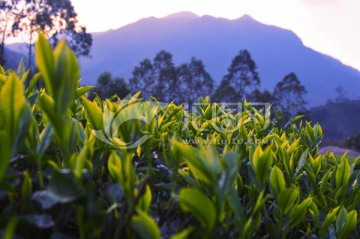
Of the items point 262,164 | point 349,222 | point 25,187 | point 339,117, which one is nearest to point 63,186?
point 25,187

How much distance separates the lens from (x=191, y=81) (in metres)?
61.3

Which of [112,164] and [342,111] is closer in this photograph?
[112,164]

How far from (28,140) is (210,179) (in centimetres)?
53

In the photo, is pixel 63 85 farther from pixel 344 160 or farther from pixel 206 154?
pixel 344 160

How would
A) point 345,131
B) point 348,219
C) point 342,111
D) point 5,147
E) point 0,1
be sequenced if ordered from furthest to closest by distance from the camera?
point 342,111 < point 345,131 < point 0,1 < point 348,219 < point 5,147

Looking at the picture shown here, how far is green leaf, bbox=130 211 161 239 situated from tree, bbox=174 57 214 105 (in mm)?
58751

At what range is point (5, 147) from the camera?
2.69 ft

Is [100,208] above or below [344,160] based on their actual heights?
below

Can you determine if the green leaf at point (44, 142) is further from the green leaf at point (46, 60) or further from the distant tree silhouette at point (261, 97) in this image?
the distant tree silhouette at point (261, 97)

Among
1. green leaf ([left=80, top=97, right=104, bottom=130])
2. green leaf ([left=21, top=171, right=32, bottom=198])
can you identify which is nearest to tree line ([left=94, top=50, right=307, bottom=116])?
green leaf ([left=80, top=97, right=104, bottom=130])

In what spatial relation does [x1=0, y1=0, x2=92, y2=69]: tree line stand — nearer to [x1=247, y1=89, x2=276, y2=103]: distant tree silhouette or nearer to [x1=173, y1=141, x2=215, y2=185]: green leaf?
[x1=247, y1=89, x2=276, y2=103]: distant tree silhouette

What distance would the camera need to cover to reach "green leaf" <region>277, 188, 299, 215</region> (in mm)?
1118

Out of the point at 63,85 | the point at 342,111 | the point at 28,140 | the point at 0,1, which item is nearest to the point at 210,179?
the point at 63,85

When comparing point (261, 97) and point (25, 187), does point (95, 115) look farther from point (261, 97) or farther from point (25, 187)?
point (261, 97)
